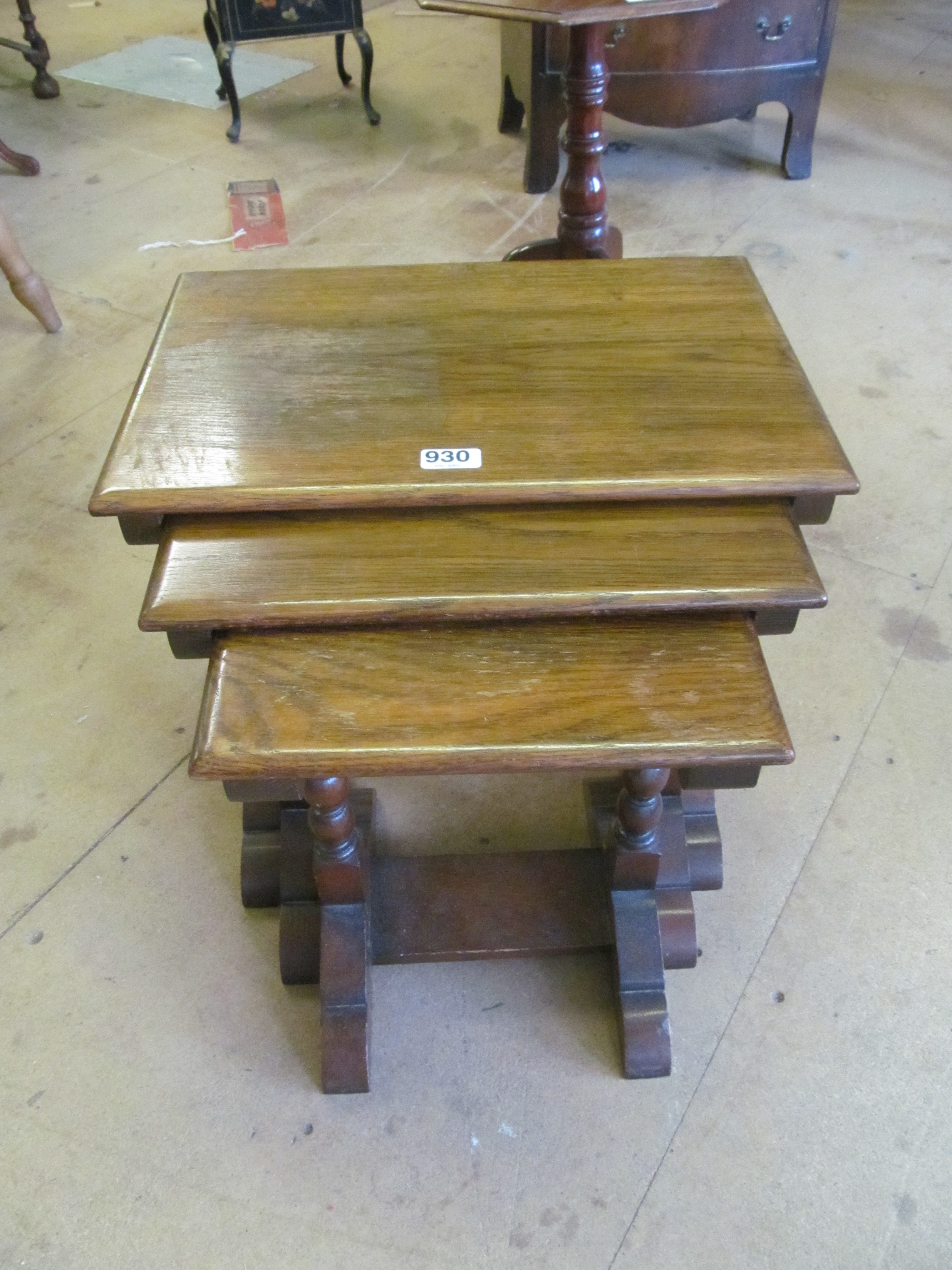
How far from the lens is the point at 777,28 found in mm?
2719

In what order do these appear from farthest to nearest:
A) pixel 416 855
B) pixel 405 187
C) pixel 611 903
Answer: pixel 405 187, pixel 416 855, pixel 611 903

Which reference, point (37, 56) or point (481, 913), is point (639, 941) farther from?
point (37, 56)

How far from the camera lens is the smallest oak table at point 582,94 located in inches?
56.9

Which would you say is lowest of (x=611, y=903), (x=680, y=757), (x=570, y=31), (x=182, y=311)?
(x=611, y=903)

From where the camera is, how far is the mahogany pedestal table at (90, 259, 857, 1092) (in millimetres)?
876

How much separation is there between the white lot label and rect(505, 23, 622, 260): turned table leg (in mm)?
845

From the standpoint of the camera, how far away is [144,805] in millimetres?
1484

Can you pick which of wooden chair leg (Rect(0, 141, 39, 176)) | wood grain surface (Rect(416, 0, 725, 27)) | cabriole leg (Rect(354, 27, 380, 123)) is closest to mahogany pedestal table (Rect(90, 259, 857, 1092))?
wood grain surface (Rect(416, 0, 725, 27))

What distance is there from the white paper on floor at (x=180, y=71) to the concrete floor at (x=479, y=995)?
190cm

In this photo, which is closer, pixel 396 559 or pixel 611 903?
pixel 396 559

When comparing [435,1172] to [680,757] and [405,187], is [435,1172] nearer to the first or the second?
[680,757]

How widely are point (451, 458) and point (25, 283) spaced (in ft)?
6.13

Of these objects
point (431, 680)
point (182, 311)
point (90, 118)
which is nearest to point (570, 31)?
point (182, 311)

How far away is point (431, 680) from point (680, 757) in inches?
9.1
